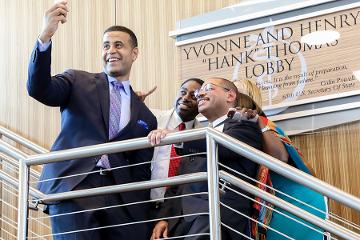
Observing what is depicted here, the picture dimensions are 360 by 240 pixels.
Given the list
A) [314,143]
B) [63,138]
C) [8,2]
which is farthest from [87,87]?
[8,2]

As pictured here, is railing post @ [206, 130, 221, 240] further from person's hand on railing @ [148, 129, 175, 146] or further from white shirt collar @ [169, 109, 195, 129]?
white shirt collar @ [169, 109, 195, 129]

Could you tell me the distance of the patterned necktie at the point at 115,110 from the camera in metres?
2.59

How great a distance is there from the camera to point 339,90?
3459mm

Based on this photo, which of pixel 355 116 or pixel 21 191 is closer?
pixel 21 191

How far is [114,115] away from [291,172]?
0.86 m

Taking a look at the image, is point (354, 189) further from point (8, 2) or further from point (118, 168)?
point (8, 2)

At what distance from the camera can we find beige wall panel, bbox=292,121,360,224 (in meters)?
3.41

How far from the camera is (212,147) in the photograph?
7.04ft

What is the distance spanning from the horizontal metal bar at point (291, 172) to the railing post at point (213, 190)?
0.12 feet

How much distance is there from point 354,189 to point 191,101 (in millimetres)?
1016

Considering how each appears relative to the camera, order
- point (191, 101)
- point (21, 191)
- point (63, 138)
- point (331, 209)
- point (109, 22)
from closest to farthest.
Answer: point (21, 191) → point (63, 138) → point (191, 101) → point (331, 209) → point (109, 22)

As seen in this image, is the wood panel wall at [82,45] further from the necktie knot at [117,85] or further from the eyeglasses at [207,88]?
the necktie knot at [117,85]

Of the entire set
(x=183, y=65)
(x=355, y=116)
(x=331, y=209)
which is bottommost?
(x=331, y=209)

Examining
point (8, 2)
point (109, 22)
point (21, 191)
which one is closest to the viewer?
point (21, 191)
